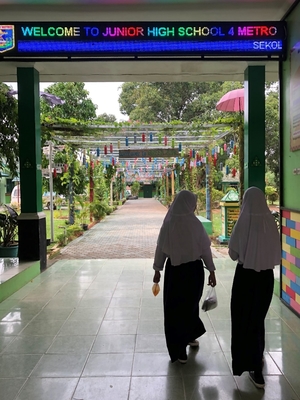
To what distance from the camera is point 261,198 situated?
2.61 metres

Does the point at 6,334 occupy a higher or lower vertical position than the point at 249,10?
lower

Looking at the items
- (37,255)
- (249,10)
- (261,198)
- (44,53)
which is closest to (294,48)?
(249,10)

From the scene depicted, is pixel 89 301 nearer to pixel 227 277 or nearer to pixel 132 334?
pixel 132 334

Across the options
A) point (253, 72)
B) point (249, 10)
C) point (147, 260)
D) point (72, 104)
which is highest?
point (72, 104)

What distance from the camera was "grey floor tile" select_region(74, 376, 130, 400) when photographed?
2438 millimetres

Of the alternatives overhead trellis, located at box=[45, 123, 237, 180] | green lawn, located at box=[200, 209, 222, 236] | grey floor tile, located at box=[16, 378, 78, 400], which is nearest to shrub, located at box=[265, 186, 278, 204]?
green lawn, located at box=[200, 209, 222, 236]

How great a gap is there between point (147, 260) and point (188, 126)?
3.82m

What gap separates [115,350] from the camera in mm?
3135

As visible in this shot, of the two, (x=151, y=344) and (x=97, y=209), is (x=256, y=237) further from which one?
(x=97, y=209)

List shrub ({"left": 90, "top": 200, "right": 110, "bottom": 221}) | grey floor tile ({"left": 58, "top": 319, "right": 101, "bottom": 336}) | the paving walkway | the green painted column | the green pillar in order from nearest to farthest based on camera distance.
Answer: grey floor tile ({"left": 58, "top": 319, "right": 101, "bottom": 336}) < the green painted column < the green pillar < the paving walkway < shrub ({"left": 90, "top": 200, "right": 110, "bottom": 221})

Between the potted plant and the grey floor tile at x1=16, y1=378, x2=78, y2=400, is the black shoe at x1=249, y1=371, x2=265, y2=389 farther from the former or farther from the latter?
the potted plant

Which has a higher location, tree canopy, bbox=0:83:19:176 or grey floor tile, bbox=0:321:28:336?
tree canopy, bbox=0:83:19:176

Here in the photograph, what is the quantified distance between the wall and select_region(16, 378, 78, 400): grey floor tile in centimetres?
260

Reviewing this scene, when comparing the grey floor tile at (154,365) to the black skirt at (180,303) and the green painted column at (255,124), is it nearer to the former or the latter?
the black skirt at (180,303)
